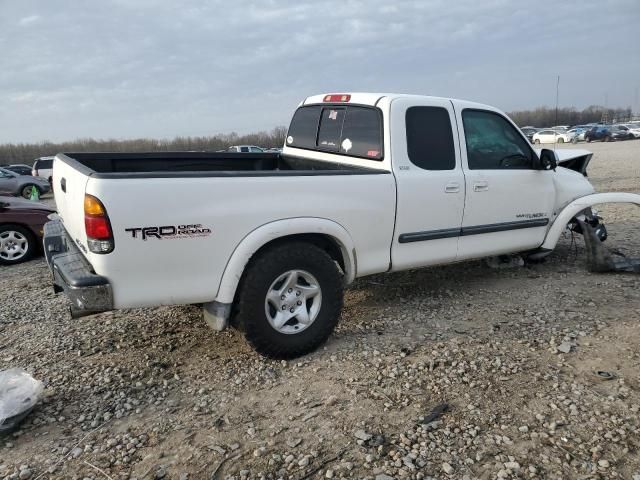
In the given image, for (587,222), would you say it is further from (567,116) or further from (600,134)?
(567,116)

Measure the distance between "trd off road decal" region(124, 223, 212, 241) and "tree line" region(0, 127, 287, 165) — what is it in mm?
45595

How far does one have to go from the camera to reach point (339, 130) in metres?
4.69

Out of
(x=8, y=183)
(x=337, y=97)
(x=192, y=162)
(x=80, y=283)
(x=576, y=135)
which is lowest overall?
(x=8, y=183)

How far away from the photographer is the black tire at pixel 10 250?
22.9 ft

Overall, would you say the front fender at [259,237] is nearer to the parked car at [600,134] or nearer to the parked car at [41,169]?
the parked car at [41,169]

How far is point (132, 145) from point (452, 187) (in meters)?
59.1

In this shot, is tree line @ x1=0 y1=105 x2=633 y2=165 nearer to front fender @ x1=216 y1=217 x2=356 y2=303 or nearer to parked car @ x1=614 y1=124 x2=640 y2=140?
parked car @ x1=614 y1=124 x2=640 y2=140

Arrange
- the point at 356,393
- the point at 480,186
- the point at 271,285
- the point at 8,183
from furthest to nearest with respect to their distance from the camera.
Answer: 1. the point at 8,183
2. the point at 480,186
3. the point at 271,285
4. the point at 356,393

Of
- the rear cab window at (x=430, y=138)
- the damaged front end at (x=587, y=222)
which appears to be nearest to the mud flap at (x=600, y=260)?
the damaged front end at (x=587, y=222)

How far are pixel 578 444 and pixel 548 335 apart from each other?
142cm

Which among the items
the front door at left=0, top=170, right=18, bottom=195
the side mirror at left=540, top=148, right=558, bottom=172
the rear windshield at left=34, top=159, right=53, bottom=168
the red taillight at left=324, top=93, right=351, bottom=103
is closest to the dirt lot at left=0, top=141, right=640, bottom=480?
the side mirror at left=540, top=148, right=558, bottom=172

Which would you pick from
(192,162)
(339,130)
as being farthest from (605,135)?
(192,162)

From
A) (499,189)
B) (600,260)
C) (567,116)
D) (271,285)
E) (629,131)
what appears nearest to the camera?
(271,285)

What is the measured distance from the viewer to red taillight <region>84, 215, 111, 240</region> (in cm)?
285
